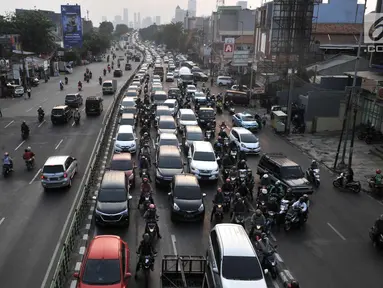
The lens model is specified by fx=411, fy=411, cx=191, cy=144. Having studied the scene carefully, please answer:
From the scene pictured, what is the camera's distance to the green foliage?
78.2 metres

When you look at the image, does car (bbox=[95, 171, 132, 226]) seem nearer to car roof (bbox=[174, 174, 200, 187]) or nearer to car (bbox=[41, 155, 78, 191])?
car roof (bbox=[174, 174, 200, 187])

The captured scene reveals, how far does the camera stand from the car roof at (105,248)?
1159cm

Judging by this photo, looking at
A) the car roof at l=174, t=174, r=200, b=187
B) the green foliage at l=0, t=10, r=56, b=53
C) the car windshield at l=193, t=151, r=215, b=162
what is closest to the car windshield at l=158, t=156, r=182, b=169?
the car windshield at l=193, t=151, r=215, b=162

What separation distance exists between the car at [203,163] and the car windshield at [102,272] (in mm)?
10564

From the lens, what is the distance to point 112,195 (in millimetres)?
16672

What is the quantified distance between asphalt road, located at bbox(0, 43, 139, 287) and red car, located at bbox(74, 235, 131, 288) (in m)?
2.41

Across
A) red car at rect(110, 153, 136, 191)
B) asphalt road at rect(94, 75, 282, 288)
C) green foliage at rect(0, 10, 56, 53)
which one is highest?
green foliage at rect(0, 10, 56, 53)

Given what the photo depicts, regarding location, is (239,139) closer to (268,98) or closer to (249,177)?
(249,177)

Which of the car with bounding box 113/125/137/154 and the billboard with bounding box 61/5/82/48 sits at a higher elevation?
the billboard with bounding box 61/5/82/48

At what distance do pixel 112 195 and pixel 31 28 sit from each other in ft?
237

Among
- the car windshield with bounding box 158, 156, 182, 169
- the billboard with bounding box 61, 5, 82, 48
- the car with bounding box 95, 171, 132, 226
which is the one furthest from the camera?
the billboard with bounding box 61, 5, 82, 48

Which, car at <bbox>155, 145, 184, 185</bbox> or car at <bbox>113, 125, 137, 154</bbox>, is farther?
car at <bbox>113, 125, 137, 154</bbox>

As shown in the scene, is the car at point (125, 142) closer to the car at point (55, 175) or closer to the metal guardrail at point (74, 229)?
the metal guardrail at point (74, 229)

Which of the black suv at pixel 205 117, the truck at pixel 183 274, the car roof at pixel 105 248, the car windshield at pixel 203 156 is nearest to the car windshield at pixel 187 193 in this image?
the truck at pixel 183 274
